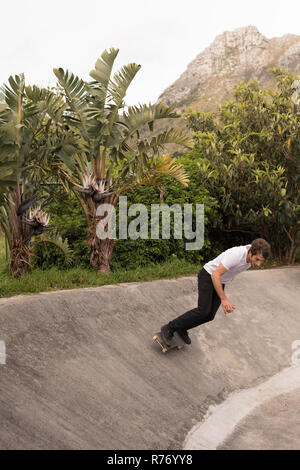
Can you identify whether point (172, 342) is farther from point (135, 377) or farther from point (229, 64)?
point (229, 64)

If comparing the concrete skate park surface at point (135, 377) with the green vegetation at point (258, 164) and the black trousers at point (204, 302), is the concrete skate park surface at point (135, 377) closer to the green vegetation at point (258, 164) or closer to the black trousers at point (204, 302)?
the black trousers at point (204, 302)

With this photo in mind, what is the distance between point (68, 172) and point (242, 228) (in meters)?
6.13

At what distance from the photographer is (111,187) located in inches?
326

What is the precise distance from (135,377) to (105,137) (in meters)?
4.73

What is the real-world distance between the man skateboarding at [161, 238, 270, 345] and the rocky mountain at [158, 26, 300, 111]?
9540 cm

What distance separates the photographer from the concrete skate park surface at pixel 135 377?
4.02m

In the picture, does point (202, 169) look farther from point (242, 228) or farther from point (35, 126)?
point (35, 126)

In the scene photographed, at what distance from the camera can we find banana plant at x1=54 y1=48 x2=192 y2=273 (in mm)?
7938

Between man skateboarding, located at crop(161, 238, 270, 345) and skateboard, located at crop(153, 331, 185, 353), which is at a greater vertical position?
man skateboarding, located at crop(161, 238, 270, 345)
